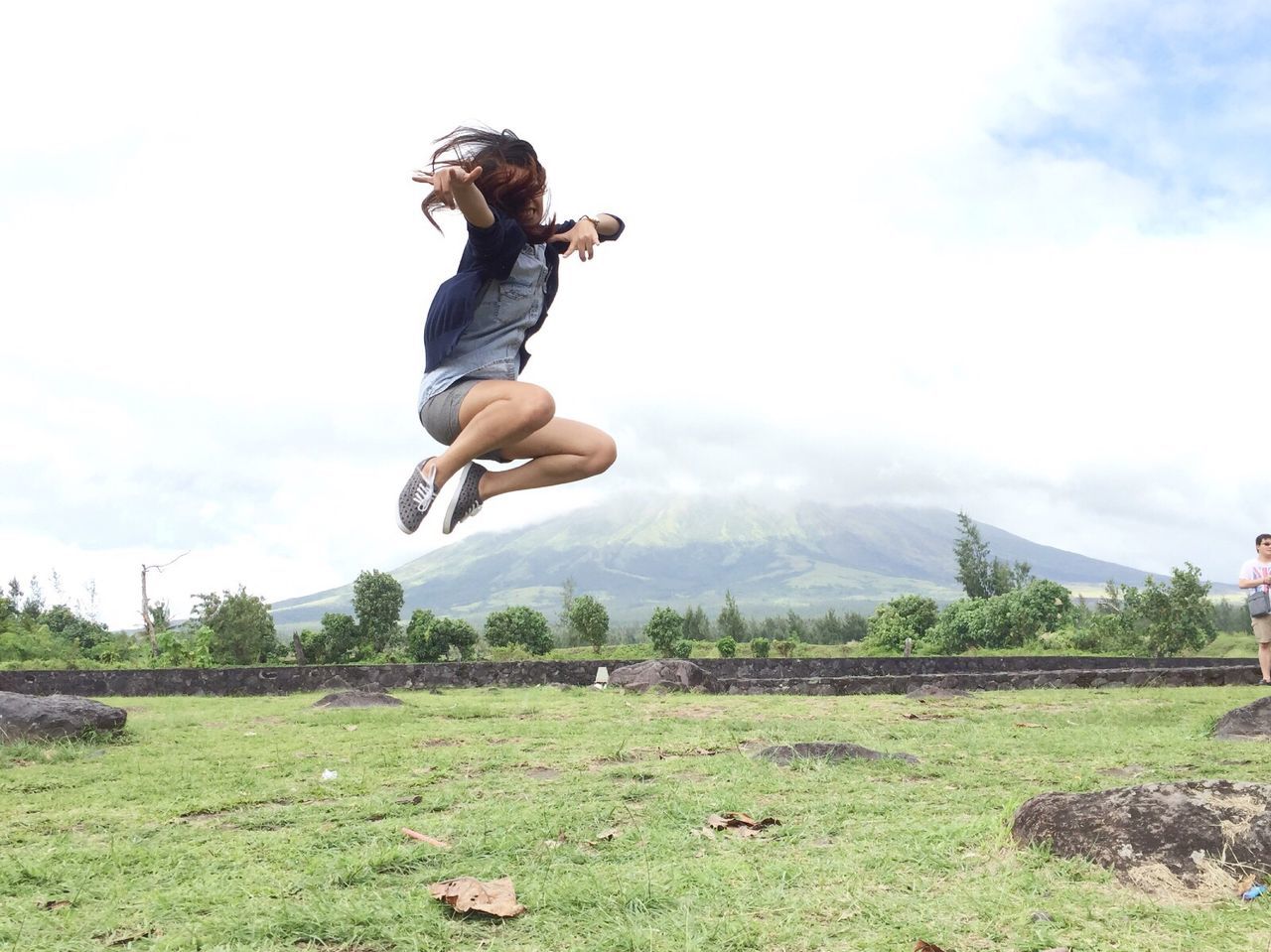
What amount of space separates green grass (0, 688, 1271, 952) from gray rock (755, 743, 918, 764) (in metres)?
0.17

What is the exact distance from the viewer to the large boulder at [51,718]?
7.58 metres

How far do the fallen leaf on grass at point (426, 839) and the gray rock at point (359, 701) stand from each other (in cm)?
701

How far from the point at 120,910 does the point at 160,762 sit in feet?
13.0

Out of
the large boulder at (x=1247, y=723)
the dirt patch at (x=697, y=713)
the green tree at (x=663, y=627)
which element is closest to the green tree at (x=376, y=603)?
the green tree at (x=663, y=627)

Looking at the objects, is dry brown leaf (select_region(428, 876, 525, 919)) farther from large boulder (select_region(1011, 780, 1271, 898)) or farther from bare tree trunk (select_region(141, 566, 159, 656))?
bare tree trunk (select_region(141, 566, 159, 656))

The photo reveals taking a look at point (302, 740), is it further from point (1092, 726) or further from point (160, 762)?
point (1092, 726)

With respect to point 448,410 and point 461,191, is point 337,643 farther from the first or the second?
point 461,191

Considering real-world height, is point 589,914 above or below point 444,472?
below

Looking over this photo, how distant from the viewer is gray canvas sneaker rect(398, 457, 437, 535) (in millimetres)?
3141

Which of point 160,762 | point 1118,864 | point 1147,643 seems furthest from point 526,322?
point 1147,643

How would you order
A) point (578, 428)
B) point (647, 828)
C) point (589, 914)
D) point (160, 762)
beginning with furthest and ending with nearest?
point (160, 762) → point (647, 828) → point (578, 428) → point (589, 914)

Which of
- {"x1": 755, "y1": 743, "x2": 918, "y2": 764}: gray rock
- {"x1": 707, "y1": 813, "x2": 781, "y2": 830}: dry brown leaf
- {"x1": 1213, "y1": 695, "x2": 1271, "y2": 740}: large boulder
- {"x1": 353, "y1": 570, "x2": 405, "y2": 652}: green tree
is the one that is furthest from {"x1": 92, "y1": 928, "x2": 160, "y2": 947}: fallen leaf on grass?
{"x1": 353, "y1": 570, "x2": 405, "y2": 652}: green tree

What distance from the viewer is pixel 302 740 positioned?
7758 mm

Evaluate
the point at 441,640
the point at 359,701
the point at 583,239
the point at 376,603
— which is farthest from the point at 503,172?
the point at 376,603
